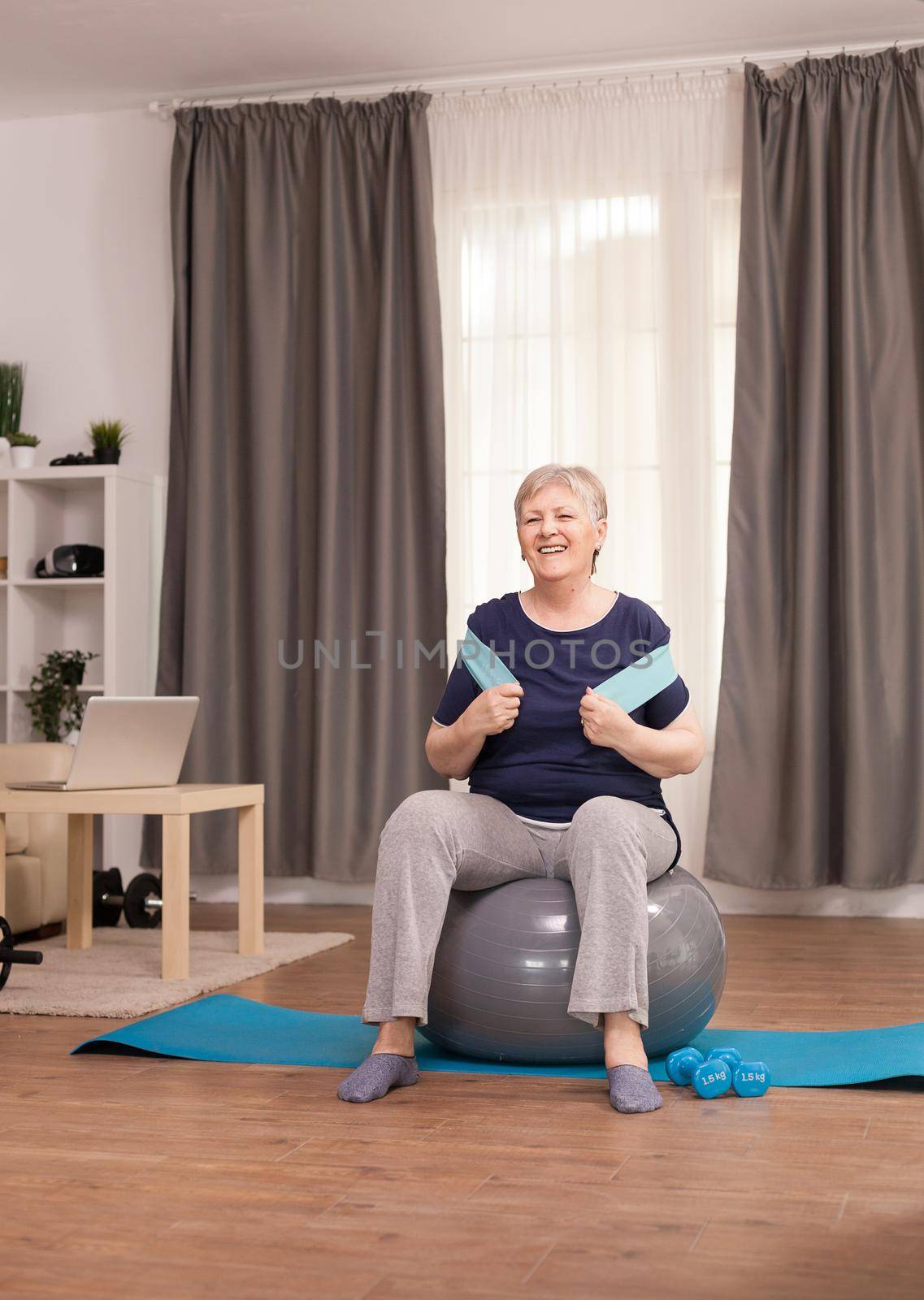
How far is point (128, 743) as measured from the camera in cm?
327

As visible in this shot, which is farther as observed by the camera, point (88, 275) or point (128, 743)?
point (88, 275)

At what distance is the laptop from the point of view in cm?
317

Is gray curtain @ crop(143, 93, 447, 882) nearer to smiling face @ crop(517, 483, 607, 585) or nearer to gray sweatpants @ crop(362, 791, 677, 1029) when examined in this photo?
smiling face @ crop(517, 483, 607, 585)

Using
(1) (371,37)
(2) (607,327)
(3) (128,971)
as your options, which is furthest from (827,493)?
(3) (128,971)

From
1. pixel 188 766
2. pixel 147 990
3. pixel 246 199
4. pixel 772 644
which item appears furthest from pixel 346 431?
pixel 147 990

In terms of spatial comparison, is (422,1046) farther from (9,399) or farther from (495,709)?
(9,399)

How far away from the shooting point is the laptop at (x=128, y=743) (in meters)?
3.17

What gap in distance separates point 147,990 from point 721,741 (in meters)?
2.12

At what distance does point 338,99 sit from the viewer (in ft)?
15.9

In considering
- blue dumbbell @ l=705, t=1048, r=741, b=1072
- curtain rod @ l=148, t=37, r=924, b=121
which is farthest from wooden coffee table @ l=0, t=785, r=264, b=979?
curtain rod @ l=148, t=37, r=924, b=121

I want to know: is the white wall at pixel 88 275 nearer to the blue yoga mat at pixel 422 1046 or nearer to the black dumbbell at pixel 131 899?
the black dumbbell at pixel 131 899

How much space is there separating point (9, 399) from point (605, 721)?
3445mm

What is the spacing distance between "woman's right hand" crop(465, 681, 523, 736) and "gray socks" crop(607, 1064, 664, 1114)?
0.61m

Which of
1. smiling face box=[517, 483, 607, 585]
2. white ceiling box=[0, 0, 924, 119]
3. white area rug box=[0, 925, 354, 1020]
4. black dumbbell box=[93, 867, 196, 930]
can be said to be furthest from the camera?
white ceiling box=[0, 0, 924, 119]
